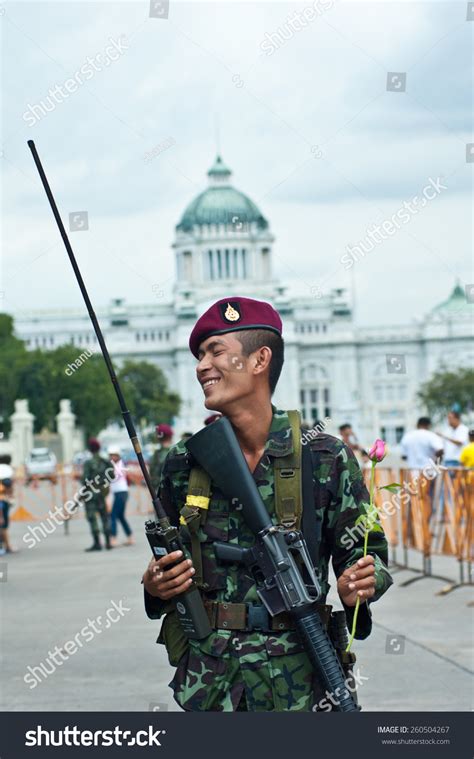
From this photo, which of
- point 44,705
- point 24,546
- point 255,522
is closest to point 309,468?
point 255,522

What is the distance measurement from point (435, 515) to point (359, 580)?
10.5 m

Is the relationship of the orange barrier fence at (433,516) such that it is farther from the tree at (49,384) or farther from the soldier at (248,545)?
the tree at (49,384)

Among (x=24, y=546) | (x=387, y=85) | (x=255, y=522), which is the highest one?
(x=387, y=85)

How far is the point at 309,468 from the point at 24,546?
58.6ft

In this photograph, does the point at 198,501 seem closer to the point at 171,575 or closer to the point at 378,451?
the point at 171,575

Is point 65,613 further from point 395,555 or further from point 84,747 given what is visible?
point 84,747

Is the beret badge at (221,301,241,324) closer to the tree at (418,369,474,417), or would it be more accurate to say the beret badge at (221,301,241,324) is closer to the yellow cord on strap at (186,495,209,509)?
the yellow cord on strap at (186,495,209,509)

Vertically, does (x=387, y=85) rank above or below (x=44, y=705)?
above

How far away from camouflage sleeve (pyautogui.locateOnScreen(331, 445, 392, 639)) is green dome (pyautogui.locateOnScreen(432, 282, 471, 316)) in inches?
6418

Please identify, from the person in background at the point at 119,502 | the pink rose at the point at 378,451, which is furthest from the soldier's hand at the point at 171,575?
the person in background at the point at 119,502

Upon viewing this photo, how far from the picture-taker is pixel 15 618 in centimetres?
1226

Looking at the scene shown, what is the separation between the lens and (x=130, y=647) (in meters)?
10.5

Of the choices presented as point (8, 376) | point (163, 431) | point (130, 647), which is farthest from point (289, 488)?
point (8, 376)

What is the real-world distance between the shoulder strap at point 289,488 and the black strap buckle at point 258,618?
0.21 m
